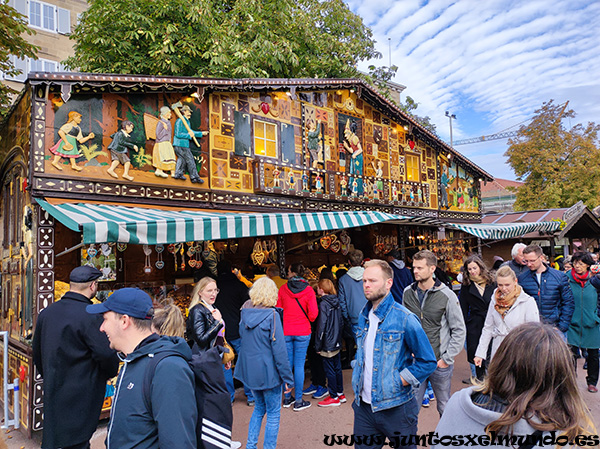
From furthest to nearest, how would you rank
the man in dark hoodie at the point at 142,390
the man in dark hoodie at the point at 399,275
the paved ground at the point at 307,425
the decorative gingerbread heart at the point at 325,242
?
the decorative gingerbread heart at the point at 325,242
the man in dark hoodie at the point at 399,275
the paved ground at the point at 307,425
the man in dark hoodie at the point at 142,390

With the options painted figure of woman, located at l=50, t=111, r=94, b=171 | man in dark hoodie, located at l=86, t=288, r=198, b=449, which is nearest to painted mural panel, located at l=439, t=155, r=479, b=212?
painted figure of woman, located at l=50, t=111, r=94, b=171

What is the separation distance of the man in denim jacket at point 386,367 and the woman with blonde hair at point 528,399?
1.40m

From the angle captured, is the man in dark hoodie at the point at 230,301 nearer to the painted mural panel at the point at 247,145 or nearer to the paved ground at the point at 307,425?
the paved ground at the point at 307,425

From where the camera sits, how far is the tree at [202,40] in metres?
13.0

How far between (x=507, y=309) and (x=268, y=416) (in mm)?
2921

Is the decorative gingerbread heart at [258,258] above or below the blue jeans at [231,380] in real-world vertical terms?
above

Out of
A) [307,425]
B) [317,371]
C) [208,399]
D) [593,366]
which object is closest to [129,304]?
[208,399]

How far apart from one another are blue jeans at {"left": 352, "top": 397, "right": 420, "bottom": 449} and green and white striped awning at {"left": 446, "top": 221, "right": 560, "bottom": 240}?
7.17 m

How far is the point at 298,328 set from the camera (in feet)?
19.6

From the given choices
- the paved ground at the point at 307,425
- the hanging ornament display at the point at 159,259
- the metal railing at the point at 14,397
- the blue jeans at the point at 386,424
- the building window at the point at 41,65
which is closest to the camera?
the blue jeans at the point at 386,424

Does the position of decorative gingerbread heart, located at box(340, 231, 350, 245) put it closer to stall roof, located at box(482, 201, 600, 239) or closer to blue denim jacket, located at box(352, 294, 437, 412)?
blue denim jacket, located at box(352, 294, 437, 412)

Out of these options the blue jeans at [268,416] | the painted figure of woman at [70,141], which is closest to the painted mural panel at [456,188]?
the blue jeans at [268,416]

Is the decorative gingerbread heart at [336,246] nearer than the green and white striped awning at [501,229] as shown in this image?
No

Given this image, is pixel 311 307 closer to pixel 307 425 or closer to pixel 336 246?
pixel 307 425
